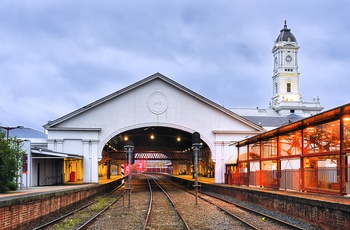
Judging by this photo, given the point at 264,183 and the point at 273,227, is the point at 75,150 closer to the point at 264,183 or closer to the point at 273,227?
the point at 264,183

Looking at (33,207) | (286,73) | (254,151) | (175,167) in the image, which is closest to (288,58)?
(286,73)

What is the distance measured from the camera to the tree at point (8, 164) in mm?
19859

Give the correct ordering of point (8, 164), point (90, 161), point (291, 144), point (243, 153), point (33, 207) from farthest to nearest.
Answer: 1. point (90, 161)
2. point (243, 153)
3. point (291, 144)
4. point (8, 164)
5. point (33, 207)

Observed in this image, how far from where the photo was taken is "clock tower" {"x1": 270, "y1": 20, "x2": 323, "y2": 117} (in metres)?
102

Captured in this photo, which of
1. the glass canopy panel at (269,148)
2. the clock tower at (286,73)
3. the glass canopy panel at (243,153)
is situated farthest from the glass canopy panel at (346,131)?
the clock tower at (286,73)

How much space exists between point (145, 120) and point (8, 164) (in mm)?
15372

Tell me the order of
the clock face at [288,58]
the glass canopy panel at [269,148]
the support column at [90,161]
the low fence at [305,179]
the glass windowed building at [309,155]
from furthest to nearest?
1. the clock face at [288,58]
2. the support column at [90,161]
3. the glass canopy panel at [269,148]
4. the glass windowed building at [309,155]
5. the low fence at [305,179]

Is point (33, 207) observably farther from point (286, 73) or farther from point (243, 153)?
point (286, 73)

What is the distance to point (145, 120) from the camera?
34.4 metres

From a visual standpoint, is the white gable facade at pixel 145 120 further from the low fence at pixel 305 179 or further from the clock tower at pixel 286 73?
the clock tower at pixel 286 73

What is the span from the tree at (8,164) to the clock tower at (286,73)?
85340mm

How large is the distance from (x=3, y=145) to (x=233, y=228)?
12.2 meters

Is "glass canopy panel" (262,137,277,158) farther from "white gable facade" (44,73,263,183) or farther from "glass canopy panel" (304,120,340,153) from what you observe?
"white gable facade" (44,73,263,183)

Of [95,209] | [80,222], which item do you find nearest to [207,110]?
[95,209]
